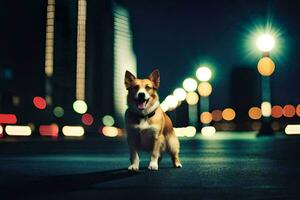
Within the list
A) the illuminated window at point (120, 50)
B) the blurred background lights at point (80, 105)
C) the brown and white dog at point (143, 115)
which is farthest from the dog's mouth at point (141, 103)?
the illuminated window at point (120, 50)

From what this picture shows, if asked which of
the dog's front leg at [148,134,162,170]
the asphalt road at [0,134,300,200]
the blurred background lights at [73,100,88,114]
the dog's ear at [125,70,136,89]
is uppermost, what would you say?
the blurred background lights at [73,100,88,114]

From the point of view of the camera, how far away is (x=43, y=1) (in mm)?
125062

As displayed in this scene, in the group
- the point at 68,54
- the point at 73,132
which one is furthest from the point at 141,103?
the point at 68,54

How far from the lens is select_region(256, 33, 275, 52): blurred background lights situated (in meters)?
42.5

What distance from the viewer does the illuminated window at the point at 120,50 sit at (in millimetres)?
169000

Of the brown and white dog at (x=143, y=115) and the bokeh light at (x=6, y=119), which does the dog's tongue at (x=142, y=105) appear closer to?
the brown and white dog at (x=143, y=115)

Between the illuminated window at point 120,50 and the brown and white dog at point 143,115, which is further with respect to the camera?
the illuminated window at point 120,50

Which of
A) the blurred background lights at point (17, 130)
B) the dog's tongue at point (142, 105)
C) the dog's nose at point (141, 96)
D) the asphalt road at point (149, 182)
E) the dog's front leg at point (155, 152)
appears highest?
the blurred background lights at point (17, 130)

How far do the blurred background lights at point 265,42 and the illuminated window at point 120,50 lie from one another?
407 ft

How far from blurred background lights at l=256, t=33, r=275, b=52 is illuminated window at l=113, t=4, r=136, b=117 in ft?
407

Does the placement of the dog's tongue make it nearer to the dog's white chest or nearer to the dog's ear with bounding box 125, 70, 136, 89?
the dog's white chest

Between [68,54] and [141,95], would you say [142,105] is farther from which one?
Answer: [68,54]

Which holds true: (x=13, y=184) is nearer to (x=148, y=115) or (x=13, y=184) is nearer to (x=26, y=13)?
(x=148, y=115)

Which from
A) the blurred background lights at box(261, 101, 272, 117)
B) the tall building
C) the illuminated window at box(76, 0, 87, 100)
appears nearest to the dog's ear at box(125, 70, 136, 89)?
the blurred background lights at box(261, 101, 272, 117)
